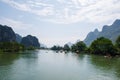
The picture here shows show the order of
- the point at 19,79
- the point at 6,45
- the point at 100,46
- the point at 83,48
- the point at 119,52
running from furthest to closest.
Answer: the point at 83,48, the point at 6,45, the point at 100,46, the point at 119,52, the point at 19,79

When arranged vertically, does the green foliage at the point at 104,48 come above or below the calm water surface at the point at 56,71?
above

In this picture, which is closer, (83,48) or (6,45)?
(6,45)

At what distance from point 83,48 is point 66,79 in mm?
134387

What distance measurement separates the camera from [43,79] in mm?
36281

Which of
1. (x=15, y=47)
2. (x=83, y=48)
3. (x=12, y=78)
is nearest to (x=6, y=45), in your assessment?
(x=15, y=47)

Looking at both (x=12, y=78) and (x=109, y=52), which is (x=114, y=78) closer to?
(x=12, y=78)

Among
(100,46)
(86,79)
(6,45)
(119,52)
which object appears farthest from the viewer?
(6,45)

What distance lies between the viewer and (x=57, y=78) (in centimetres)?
3766

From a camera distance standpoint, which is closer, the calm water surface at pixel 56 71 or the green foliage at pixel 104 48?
the calm water surface at pixel 56 71

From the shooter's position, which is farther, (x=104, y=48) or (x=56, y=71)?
(x=104, y=48)

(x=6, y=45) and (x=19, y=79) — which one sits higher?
(x=6, y=45)

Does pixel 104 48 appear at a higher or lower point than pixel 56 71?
higher

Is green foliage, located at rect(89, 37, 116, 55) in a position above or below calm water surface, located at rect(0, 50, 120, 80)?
above

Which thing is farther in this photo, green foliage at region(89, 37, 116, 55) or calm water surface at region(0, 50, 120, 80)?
green foliage at region(89, 37, 116, 55)
